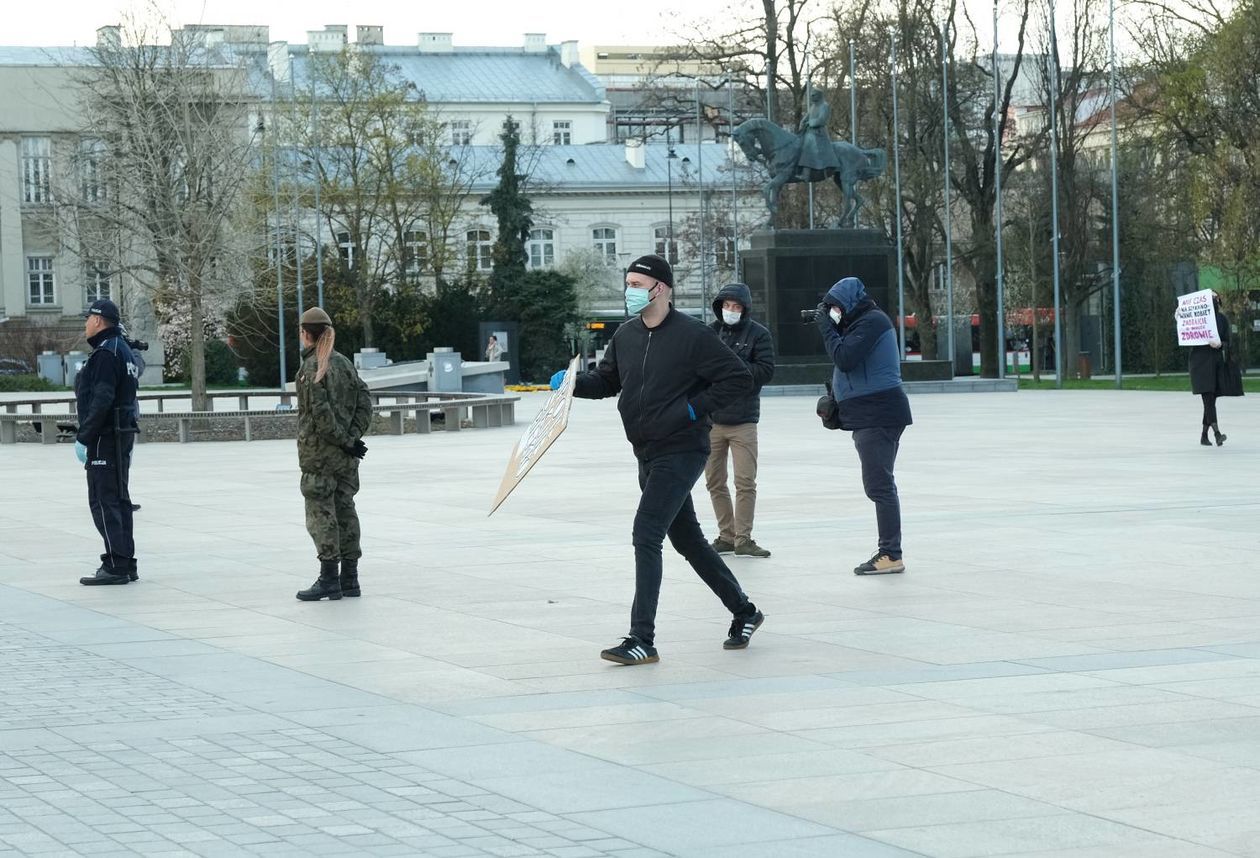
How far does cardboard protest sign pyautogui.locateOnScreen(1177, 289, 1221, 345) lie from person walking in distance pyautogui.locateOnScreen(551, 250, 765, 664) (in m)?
14.7

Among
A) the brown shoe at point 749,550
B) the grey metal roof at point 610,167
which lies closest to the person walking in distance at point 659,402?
the brown shoe at point 749,550

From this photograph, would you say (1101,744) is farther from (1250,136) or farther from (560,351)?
(560,351)

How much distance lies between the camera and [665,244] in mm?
94500

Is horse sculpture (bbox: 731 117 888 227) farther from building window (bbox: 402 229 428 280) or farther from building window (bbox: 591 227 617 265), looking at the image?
building window (bbox: 591 227 617 265)

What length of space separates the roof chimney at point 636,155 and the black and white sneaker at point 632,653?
294 feet

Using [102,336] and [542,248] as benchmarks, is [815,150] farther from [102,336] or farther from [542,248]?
[542,248]

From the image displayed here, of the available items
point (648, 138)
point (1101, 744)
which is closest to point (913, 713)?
point (1101, 744)

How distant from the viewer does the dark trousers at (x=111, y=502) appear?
41.7 ft

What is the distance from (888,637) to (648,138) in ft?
323

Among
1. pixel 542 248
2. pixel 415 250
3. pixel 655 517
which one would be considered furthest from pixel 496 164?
pixel 655 517

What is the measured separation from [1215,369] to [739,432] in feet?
37.0

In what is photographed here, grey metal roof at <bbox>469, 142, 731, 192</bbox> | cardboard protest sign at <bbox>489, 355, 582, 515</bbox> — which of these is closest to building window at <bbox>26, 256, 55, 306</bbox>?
grey metal roof at <bbox>469, 142, 731, 192</bbox>

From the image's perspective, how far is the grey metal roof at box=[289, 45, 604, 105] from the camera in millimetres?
106188

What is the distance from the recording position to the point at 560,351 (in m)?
67.5
